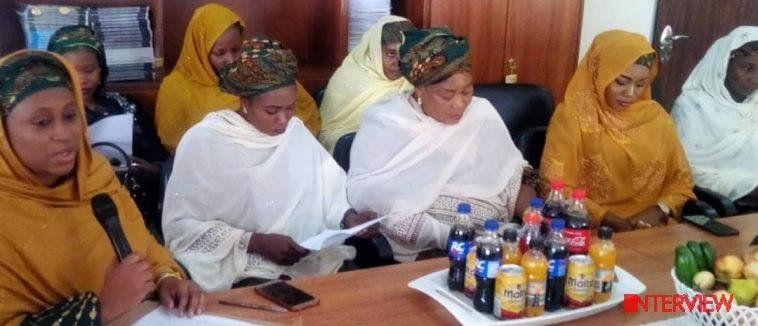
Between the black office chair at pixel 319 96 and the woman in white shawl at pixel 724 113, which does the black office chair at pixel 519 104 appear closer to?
the woman in white shawl at pixel 724 113

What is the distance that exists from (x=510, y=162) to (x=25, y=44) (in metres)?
2.16

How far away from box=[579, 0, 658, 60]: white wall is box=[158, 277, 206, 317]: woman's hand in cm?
289

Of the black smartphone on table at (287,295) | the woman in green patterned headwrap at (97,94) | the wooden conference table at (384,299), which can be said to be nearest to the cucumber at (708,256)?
the wooden conference table at (384,299)

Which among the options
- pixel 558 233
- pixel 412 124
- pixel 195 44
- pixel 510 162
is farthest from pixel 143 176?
pixel 558 233

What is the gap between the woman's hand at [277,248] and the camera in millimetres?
2027

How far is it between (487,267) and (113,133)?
1698 millimetres

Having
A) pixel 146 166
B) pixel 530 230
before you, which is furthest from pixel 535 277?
pixel 146 166

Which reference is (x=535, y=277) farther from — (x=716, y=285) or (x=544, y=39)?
(x=544, y=39)

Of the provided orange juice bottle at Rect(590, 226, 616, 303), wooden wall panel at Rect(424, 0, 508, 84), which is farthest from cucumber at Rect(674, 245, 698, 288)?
wooden wall panel at Rect(424, 0, 508, 84)

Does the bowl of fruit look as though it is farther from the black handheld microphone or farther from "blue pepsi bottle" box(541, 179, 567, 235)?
the black handheld microphone

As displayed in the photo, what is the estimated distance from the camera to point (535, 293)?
1.45 m

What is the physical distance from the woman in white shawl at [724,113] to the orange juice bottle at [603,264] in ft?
5.34

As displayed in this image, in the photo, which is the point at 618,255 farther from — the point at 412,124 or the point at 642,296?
the point at 412,124

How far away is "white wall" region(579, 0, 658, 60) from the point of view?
397cm
